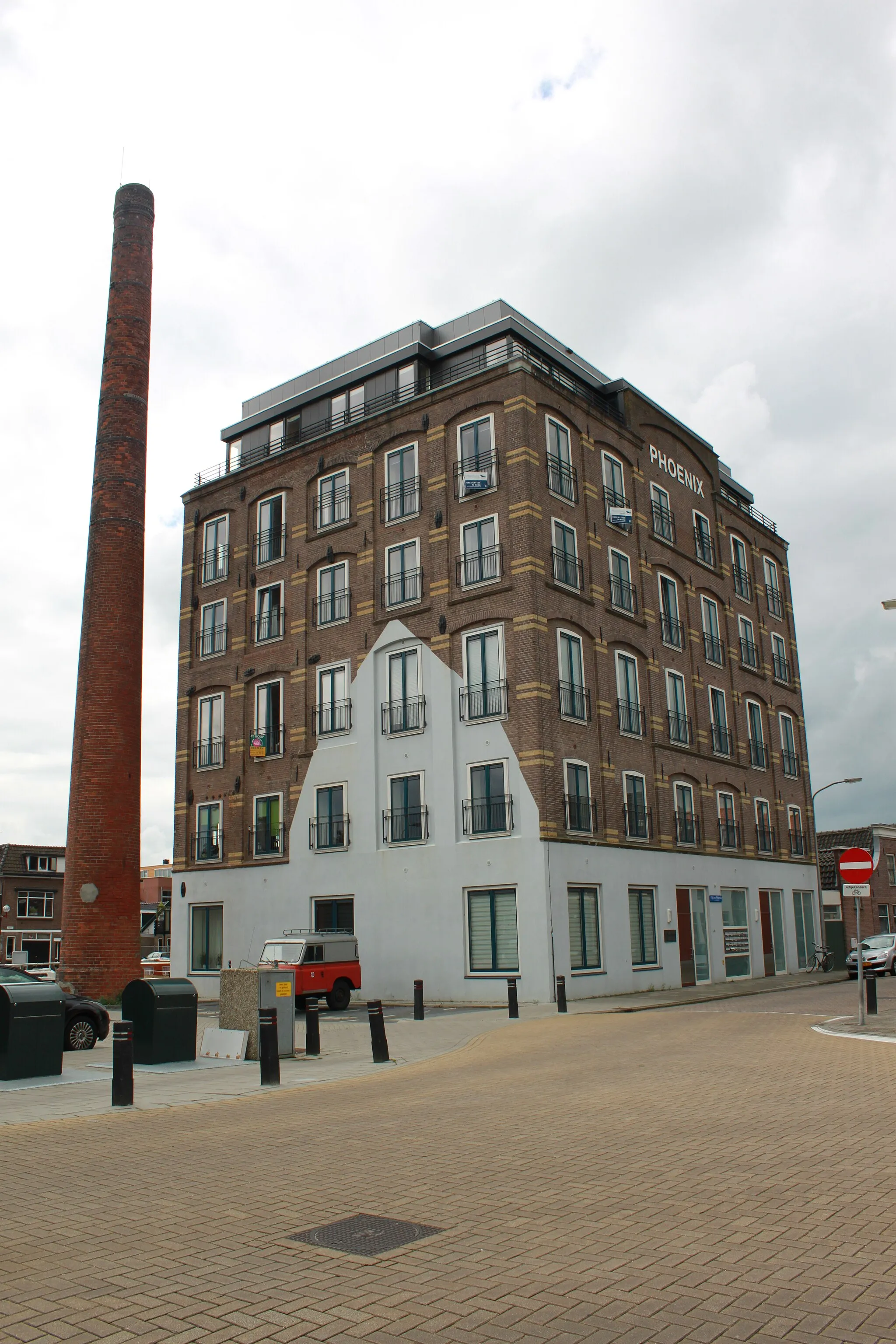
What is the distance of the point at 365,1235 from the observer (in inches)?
241

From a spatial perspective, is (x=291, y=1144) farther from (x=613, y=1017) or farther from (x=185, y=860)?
(x=185, y=860)

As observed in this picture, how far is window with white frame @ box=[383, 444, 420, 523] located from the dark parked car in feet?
59.5

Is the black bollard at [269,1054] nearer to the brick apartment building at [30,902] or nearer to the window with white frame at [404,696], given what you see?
the window with white frame at [404,696]

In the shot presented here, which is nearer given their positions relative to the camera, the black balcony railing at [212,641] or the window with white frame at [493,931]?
the window with white frame at [493,931]

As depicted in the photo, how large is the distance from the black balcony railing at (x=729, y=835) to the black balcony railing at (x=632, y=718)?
6.35m

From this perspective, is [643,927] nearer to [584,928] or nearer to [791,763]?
[584,928]

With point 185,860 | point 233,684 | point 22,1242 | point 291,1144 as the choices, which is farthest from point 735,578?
point 22,1242

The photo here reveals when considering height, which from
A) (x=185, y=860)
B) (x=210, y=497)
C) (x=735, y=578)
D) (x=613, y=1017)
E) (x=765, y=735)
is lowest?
(x=613, y=1017)

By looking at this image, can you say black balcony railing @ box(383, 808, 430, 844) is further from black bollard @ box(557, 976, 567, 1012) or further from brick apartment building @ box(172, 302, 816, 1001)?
black bollard @ box(557, 976, 567, 1012)

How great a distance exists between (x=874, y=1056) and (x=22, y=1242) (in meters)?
11.0

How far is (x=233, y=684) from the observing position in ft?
119

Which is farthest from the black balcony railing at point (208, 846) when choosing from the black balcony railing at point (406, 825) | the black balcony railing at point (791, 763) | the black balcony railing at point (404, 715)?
the black balcony railing at point (791, 763)

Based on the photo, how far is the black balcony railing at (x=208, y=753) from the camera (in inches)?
1430

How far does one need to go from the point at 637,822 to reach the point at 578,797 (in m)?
3.55
